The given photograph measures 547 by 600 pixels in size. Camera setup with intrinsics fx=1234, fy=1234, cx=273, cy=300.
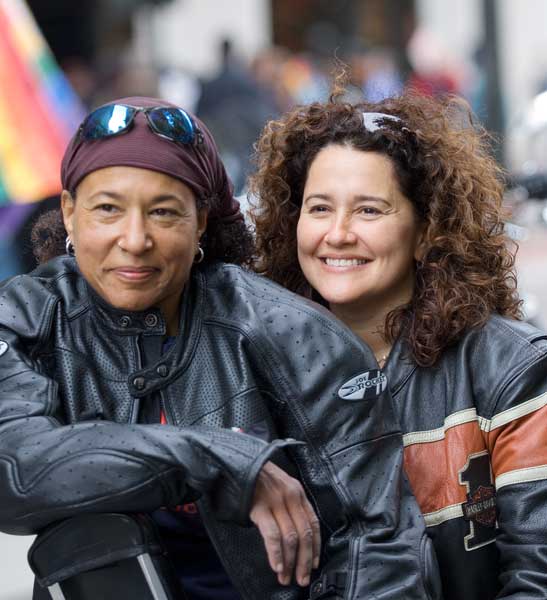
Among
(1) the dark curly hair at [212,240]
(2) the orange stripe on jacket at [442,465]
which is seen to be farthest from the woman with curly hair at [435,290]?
(1) the dark curly hair at [212,240]

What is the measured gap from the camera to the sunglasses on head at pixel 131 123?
278 centimetres

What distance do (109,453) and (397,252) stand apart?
3.52ft

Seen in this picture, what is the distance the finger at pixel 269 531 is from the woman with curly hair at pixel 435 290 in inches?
20.3

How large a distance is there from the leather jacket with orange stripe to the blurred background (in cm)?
92

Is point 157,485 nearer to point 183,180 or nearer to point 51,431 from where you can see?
point 51,431

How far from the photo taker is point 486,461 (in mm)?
2988

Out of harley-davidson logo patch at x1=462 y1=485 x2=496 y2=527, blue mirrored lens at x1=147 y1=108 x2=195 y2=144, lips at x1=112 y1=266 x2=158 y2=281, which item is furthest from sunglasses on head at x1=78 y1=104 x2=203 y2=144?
harley-davidson logo patch at x1=462 y1=485 x2=496 y2=527

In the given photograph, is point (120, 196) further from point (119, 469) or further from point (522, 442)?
point (522, 442)

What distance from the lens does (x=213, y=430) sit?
103 inches

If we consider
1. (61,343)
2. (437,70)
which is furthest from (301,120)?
(437,70)

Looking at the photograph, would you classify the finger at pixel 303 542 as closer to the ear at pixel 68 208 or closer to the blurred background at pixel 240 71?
the ear at pixel 68 208

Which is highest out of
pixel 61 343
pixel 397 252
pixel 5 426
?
pixel 397 252

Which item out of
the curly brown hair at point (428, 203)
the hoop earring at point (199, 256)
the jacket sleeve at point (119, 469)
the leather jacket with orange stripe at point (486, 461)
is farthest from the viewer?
the curly brown hair at point (428, 203)

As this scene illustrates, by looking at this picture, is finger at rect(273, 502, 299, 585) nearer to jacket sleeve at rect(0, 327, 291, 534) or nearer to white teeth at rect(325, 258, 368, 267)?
jacket sleeve at rect(0, 327, 291, 534)
